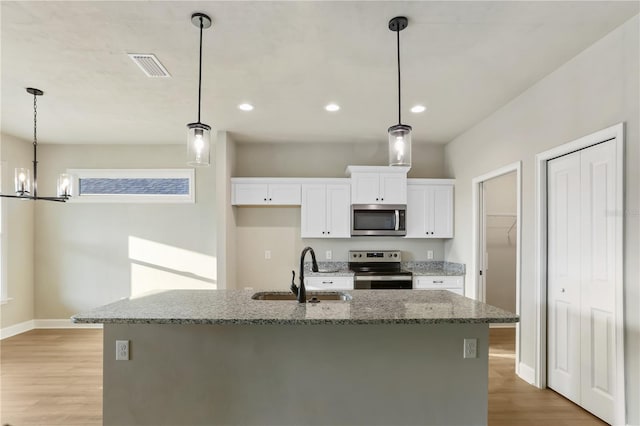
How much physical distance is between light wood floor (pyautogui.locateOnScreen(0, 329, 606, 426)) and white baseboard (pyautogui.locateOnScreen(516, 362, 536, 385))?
0.05m

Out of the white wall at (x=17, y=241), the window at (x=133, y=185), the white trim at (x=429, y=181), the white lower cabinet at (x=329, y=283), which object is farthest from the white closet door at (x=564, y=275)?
the white wall at (x=17, y=241)

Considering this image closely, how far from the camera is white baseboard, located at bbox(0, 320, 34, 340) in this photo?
4.66 metres

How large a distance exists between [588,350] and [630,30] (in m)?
2.17

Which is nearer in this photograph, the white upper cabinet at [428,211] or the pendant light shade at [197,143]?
the pendant light shade at [197,143]

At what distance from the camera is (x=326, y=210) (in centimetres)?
485

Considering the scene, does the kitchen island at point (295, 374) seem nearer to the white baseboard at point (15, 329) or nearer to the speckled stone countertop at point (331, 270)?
the speckled stone countertop at point (331, 270)

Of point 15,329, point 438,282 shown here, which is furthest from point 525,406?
point 15,329

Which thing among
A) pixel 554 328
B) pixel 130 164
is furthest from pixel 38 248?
pixel 554 328

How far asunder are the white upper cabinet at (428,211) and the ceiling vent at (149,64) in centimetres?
335

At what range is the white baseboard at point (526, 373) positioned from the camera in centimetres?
313

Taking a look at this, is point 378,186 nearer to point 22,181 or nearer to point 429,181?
point 429,181

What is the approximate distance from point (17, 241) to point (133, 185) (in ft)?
5.47

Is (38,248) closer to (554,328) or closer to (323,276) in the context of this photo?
(323,276)

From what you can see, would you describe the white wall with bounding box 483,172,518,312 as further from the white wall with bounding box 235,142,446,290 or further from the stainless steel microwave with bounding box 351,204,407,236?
the stainless steel microwave with bounding box 351,204,407,236
